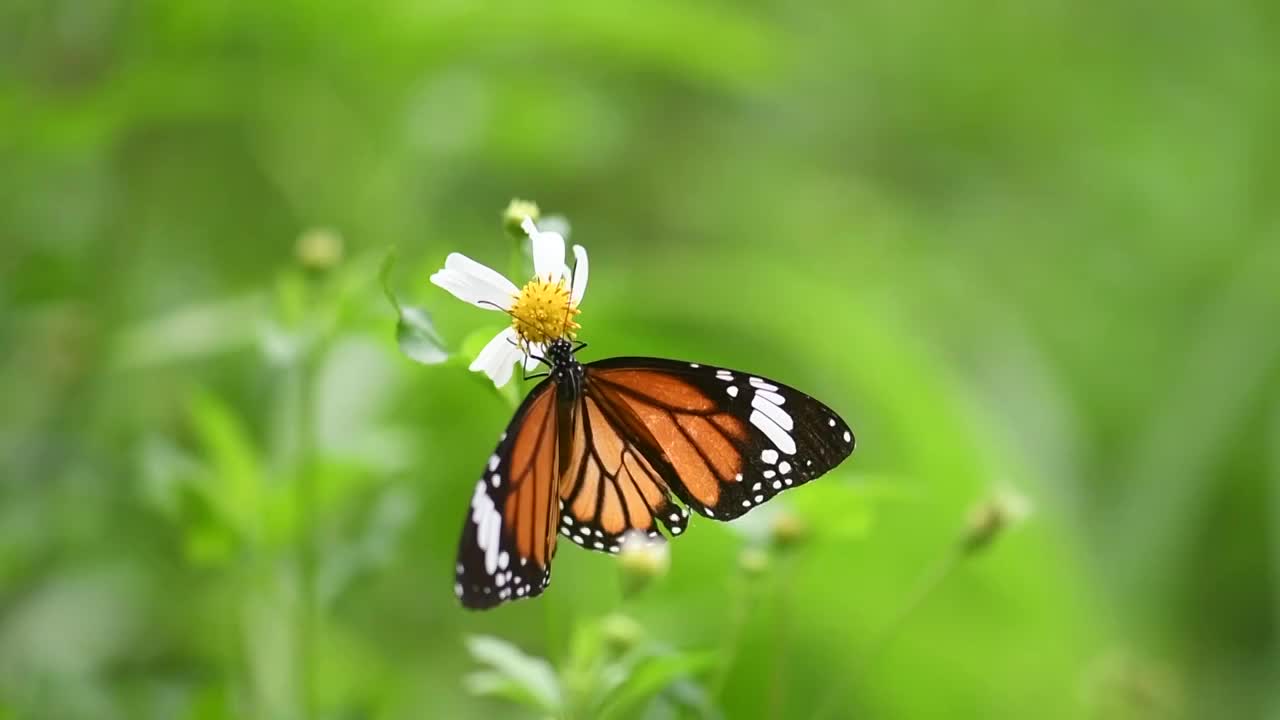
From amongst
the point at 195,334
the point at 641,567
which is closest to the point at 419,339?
the point at 641,567

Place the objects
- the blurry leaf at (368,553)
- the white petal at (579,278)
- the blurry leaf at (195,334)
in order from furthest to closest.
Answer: the blurry leaf at (195,334), the blurry leaf at (368,553), the white petal at (579,278)

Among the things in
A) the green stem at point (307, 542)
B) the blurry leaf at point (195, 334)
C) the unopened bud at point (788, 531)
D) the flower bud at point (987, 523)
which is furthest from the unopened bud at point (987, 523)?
the blurry leaf at point (195, 334)

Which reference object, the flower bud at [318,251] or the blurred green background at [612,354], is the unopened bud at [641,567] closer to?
the blurred green background at [612,354]

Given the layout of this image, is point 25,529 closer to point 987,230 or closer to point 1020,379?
point 1020,379

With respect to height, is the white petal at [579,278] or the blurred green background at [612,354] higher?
the blurred green background at [612,354]

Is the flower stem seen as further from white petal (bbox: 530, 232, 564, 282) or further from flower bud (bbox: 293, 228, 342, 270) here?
white petal (bbox: 530, 232, 564, 282)

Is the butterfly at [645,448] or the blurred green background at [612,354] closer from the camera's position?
the butterfly at [645,448]

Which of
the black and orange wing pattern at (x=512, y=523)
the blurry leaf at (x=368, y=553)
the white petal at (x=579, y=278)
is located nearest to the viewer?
the black and orange wing pattern at (x=512, y=523)

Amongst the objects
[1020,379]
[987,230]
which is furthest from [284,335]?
[987,230]

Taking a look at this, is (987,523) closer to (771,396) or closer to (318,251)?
(771,396)
